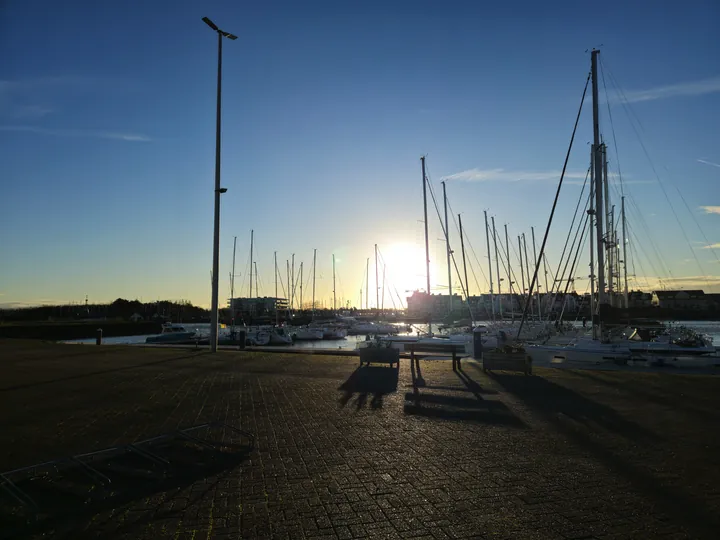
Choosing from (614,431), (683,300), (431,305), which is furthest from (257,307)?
(614,431)

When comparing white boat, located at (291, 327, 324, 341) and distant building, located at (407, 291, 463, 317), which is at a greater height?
distant building, located at (407, 291, 463, 317)

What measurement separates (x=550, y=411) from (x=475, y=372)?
549cm

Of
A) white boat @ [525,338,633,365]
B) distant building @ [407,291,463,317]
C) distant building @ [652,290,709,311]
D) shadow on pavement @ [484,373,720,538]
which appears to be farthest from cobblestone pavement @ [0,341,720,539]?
distant building @ [652,290,709,311]

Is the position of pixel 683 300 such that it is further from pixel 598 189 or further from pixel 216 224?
pixel 216 224

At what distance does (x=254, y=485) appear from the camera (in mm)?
5488

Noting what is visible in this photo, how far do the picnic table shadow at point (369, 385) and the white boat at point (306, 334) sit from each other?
52493 mm

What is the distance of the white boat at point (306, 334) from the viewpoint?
67.6m

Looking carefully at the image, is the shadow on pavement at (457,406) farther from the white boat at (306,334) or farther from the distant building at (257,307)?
the distant building at (257,307)

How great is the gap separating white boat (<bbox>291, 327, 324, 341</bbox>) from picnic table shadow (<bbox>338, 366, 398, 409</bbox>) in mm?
52493

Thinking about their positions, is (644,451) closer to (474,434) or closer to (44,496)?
(474,434)

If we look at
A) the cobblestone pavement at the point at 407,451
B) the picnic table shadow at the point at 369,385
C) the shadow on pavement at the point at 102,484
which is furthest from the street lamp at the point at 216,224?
the shadow on pavement at the point at 102,484

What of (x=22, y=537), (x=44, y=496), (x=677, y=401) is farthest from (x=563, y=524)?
(x=677, y=401)

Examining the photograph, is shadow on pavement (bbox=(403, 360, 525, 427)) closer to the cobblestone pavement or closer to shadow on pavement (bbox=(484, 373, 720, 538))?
the cobblestone pavement

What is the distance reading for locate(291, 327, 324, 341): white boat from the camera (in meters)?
67.6
